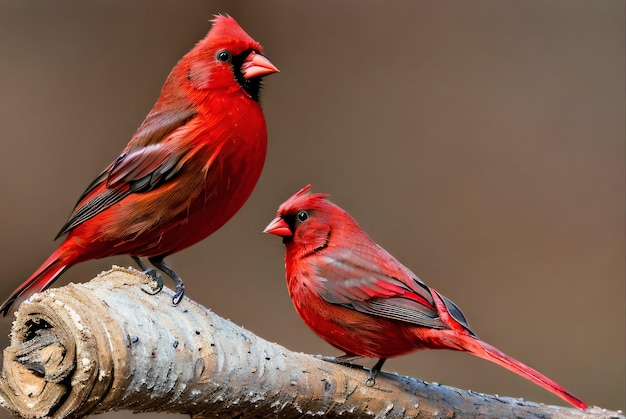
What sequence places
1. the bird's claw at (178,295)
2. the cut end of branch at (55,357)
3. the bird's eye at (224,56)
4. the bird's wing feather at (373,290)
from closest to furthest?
the cut end of branch at (55,357) → the bird's claw at (178,295) → the bird's eye at (224,56) → the bird's wing feather at (373,290)

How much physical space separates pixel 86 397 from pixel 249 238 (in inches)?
88.3

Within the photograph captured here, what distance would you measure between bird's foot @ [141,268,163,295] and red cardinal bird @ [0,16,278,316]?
13mm

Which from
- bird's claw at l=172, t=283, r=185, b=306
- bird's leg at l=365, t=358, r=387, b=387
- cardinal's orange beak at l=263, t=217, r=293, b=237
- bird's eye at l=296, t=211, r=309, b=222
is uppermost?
bird's eye at l=296, t=211, r=309, b=222

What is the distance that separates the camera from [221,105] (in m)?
1.92

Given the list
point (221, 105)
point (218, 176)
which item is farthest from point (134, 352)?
point (221, 105)

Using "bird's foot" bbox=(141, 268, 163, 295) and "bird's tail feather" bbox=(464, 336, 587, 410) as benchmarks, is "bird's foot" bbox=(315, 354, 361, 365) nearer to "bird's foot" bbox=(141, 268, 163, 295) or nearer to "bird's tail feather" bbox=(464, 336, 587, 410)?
"bird's tail feather" bbox=(464, 336, 587, 410)

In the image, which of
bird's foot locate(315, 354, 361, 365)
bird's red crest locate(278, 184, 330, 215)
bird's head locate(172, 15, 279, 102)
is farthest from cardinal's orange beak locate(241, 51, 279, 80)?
bird's foot locate(315, 354, 361, 365)

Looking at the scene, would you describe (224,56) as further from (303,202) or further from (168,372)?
(168,372)

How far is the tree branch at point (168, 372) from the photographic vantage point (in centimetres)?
152

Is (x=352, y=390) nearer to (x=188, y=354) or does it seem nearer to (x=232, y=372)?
(x=232, y=372)

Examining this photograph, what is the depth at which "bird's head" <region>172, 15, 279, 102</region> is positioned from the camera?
192 centimetres

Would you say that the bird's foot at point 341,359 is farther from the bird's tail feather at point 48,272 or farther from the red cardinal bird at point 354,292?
the bird's tail feather at point 48,272

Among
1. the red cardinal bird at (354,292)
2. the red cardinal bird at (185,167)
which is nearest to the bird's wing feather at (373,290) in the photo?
the red cardinal bird at (354,292)

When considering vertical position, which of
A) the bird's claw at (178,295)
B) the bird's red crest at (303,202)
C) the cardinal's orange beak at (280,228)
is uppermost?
the bird's red crest at (303,202)
